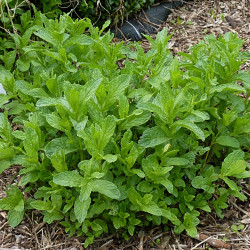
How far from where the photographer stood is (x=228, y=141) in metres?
2.13

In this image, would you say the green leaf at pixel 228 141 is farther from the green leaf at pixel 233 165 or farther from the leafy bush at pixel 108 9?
the leafy bush at pixel 108 9

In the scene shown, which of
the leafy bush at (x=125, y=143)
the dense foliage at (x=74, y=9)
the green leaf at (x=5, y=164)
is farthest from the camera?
the dense foliage at (x=74, y=9)

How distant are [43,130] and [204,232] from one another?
123cm

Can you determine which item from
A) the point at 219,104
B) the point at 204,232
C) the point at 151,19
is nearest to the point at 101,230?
the point at 204,232

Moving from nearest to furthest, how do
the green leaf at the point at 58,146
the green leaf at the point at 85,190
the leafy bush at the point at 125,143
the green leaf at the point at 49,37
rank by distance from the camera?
the green leaf at the point at 85,190
the leafy bush at the point at 125,143
the green leaf at the point at 58,146
the green leaf at the point at 49,37

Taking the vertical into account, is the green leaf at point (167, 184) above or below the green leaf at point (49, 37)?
below

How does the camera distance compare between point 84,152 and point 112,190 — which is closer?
point 112,190

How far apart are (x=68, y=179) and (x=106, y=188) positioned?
0.65 ft

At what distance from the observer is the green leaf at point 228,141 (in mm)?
2121

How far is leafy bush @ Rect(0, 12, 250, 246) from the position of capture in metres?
1.87

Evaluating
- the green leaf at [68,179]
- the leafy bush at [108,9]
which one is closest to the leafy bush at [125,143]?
the green leaf at [68,179]

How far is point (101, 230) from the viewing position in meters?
2.09

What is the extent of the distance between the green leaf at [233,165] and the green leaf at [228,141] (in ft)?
0.20

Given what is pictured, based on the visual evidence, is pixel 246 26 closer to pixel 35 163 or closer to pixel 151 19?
pixel 151 19
